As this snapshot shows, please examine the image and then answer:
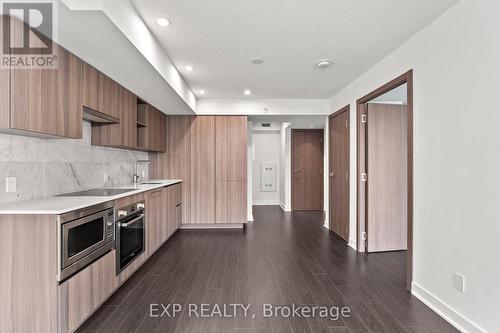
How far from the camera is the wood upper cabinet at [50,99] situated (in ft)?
5.52

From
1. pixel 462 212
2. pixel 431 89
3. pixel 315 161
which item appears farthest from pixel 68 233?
pixel 315 161

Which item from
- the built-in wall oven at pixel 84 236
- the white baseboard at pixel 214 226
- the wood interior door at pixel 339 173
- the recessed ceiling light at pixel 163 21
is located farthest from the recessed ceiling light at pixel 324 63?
the white baseboard at pixel 214 226

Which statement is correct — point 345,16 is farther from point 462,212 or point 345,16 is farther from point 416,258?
point 416,258

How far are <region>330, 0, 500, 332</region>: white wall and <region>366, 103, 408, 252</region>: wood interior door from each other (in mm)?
1073

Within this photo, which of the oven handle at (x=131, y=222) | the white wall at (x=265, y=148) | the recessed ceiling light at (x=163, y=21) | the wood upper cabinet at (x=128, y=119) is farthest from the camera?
the white wall at (x=265, y=148)

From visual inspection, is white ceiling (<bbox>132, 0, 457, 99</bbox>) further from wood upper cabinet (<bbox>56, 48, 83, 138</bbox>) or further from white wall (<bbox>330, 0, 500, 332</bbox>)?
wood upper cabinet (<bbox>56, 48, 83, 138</bbox>)

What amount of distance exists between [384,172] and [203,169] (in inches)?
124

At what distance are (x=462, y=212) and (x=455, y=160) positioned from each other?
41 centimetres

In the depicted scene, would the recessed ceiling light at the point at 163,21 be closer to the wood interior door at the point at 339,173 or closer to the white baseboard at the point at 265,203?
the wood interior door at the point at 339,173

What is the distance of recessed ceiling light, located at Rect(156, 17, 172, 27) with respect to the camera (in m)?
2.21

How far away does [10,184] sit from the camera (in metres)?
1.92

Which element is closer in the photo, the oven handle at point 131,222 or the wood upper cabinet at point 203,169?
the oven handle at point 131,222

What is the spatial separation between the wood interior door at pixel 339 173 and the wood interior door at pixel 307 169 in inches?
82.7

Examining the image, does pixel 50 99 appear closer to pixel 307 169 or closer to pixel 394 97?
pixel 394 97
